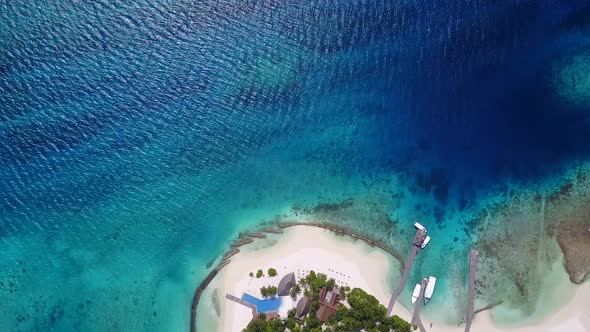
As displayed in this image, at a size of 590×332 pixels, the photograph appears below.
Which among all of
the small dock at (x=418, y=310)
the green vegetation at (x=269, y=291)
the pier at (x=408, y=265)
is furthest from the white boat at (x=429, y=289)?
the green vegetation at (x=269, y=291)

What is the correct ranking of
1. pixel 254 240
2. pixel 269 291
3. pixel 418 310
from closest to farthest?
pixel 269 291 → pixel 418 310 → pixel 254 240

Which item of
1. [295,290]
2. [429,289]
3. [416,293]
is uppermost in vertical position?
[429,289]

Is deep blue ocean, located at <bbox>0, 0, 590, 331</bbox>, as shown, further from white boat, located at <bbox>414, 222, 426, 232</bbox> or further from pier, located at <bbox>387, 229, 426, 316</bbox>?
pier, located at <bbox>387, 229, 426, 316</bbox>

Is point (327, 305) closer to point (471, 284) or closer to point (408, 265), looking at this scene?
point (408, 265)

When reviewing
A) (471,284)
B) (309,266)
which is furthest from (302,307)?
(471,284)

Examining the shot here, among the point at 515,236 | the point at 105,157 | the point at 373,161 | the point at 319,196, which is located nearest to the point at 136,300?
the point at 105,157

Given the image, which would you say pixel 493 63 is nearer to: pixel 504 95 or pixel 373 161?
pixel 504 95
